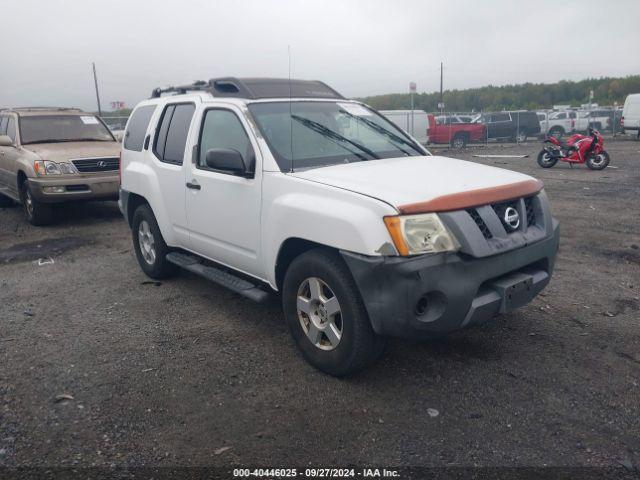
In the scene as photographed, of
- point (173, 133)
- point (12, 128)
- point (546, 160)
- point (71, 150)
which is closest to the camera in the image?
point (173, 133)

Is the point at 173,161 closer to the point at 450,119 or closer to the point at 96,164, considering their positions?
the point at 96,164

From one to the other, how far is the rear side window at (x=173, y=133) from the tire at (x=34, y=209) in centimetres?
444

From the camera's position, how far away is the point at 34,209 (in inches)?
356

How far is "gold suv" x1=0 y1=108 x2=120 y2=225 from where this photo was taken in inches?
348

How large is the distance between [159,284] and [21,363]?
1919 mm

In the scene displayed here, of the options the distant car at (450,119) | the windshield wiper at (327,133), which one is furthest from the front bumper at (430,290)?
the distant car at (450,119)

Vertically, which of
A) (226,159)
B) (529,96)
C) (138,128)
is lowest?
(226,159)

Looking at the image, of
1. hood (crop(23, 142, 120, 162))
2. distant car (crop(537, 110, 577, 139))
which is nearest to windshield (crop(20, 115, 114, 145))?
hood (crop(23, 142, 120, 162))

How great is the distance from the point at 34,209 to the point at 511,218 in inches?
315

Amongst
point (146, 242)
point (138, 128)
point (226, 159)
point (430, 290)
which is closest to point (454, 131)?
point (138, 128)

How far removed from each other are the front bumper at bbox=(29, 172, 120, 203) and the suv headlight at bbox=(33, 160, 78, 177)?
9 cm

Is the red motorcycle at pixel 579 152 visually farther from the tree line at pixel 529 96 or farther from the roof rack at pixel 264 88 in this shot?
the tree line at pixel 529 96

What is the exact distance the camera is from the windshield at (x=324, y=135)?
4.19 m

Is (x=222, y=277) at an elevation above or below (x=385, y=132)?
below
